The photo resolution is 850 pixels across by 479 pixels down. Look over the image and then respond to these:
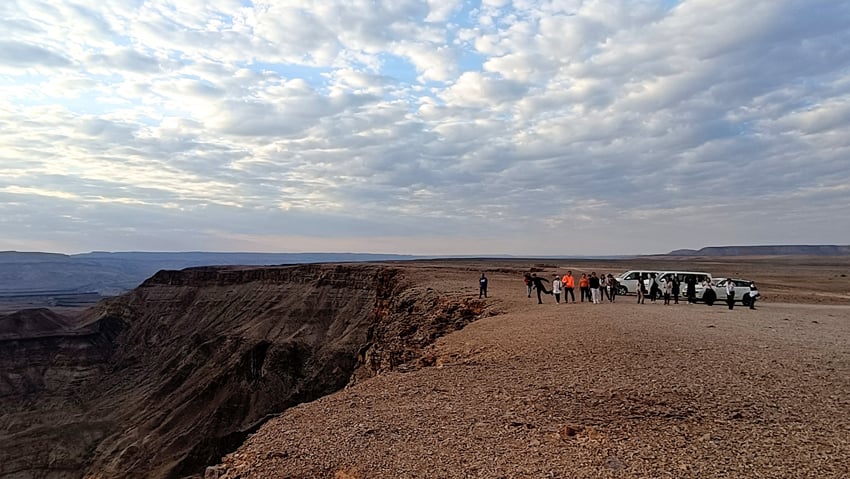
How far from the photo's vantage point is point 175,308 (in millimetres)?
76500

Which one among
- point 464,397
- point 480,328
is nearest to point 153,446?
point 480,328

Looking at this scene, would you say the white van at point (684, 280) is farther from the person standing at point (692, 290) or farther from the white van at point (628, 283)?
the white van at point (628, 283)

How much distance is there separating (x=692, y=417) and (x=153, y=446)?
134ft

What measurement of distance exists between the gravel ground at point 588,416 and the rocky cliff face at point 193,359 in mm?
7377

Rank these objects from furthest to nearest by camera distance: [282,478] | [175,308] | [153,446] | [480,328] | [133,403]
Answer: [175,308], [133,403], [153,446], [480,328], [282,478]

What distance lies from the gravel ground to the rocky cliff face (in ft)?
24.2

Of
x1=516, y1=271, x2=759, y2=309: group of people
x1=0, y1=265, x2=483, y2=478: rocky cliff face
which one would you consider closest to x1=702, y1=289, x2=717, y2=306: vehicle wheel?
x1=516, y1=271, x2=759, y2=309: group of people

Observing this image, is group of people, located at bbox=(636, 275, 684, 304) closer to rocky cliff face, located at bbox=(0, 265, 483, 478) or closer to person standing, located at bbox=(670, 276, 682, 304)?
person standing, located at bbox=(670, 276, 682, 304)

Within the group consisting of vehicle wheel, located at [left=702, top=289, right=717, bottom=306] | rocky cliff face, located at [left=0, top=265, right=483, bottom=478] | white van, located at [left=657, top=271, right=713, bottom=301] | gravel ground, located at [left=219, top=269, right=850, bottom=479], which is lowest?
rocky cliff face, located at [left=0, top=265, right=483, bottom=478]

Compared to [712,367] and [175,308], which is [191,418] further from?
[712,367]

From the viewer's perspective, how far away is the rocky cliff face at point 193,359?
116 ft

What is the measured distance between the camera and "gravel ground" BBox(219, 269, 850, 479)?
7.33 metres

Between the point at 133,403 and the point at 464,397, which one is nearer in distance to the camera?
the point at 464,397

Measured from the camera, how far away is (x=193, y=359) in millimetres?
56406
